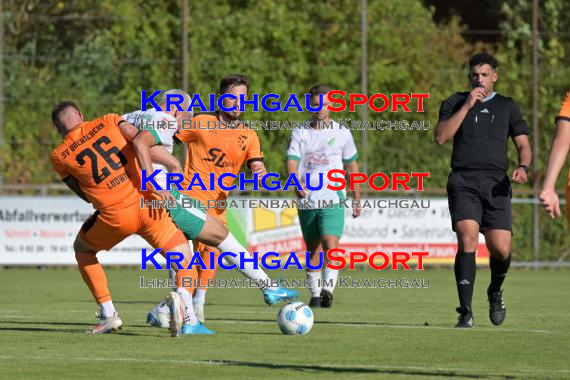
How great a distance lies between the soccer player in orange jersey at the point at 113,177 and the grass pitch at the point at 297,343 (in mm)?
765

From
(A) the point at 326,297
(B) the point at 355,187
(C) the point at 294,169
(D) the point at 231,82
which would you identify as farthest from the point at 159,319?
(B) the point at 355,187

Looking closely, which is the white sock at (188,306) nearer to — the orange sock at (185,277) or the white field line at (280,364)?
the orange sock at (185,277)

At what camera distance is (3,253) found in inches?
881

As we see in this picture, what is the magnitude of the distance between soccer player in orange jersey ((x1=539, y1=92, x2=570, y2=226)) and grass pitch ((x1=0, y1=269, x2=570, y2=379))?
119cm

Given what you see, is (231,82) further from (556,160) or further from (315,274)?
(556,160)

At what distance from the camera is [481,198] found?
11289 mm

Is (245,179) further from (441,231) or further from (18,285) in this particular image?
(18,285)

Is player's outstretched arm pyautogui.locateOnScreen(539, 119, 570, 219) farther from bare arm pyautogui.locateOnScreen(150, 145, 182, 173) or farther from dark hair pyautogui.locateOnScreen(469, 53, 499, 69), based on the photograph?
bare arm pyautogui.locateOnScreen(150, 145, 182, 173)

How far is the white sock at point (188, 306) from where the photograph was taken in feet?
34.5

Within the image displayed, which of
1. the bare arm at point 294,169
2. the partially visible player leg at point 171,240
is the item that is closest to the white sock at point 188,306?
the partially visible player leg at point 171,240

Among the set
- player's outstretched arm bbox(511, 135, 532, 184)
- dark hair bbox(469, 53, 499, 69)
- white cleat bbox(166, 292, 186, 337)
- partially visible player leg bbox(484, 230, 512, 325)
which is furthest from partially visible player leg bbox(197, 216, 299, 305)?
dark hair bbox(469, 53, 499, 69)

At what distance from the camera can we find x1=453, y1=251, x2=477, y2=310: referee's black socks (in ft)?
36.9

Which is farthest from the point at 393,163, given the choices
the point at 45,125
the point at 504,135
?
the point at 504,135

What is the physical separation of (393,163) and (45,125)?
5999 mm
